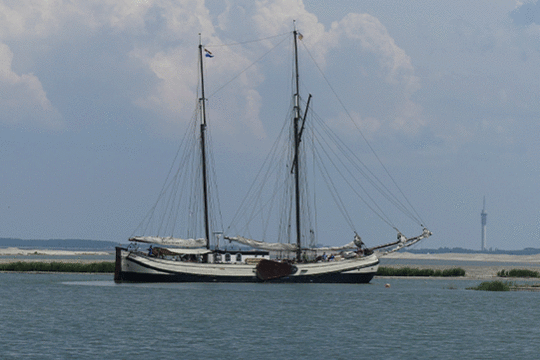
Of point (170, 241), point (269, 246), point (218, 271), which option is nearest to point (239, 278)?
point (218, 271)

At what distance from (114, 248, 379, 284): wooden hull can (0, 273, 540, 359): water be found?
3728 mm

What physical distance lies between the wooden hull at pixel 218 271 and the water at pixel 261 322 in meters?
3.73

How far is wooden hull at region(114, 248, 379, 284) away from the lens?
86900 millimetres

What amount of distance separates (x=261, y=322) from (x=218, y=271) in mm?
33135

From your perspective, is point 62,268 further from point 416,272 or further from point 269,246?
point 416,272

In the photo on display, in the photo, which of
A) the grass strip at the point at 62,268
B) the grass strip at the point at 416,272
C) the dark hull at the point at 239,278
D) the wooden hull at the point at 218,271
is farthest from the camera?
the grass strip at the point at 416,272

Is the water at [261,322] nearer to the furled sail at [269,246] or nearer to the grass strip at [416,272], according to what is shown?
the furled sail at [269,246]

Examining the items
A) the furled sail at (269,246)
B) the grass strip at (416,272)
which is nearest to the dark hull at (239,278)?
the furled sail at (269,246)

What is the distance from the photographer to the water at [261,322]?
4247 centimetres

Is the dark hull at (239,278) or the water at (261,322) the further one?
the dark hull at (239,278)

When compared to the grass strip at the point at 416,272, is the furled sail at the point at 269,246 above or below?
above

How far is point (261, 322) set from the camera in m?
54.1

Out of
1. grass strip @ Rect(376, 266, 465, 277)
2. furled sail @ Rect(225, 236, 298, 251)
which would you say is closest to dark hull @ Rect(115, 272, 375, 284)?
furled sail @ Rect(225, 236, 298, 251)

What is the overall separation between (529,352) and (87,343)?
2319cm
